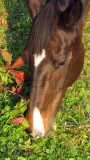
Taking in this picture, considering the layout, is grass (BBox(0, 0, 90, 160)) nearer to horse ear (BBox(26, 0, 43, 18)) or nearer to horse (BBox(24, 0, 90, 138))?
horse (BBox(24, 0, 90, 138))

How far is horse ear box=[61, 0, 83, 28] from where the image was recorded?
2.79 m

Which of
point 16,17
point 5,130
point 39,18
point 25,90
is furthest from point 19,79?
point 16,17

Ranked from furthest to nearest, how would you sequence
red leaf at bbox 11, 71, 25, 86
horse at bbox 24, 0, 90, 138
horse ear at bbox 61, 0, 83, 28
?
1. red leaf at bbox 11, 71, 25, 86
2. horse at bbox 24, 0, 90, 138
3. horse ear at bbox 61, 0, 83, 28

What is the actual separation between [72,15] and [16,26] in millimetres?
2234

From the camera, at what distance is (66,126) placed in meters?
3.52

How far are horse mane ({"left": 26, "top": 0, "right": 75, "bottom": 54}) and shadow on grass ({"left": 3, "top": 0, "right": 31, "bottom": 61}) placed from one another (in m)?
1.45

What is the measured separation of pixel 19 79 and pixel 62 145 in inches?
30.6

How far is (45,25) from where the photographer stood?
2902mm

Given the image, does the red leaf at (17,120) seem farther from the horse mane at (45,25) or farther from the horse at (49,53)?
the horse mane at (45,25)

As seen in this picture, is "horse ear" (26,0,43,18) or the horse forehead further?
"horse ear" (26,0,43,18)

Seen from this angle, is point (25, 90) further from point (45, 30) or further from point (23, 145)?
point (45, 30)

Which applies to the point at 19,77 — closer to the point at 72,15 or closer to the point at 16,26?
the point at 72,15

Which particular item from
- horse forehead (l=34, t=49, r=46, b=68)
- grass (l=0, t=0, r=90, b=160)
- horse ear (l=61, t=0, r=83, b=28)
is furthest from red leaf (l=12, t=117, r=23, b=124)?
horse ear (l=61, t=0, r=83, b=28)

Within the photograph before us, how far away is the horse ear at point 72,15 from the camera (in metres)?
2.79
